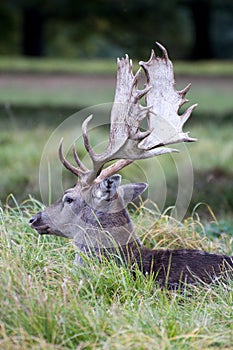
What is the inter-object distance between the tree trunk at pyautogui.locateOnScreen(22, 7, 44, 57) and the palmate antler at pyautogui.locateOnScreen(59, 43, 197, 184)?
63.2 feet

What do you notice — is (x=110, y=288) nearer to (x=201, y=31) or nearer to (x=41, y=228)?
(x=41, y=228)

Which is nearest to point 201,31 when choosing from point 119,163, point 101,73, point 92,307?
point 101,73

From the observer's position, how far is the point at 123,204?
223 inches

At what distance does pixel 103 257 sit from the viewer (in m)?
5.45

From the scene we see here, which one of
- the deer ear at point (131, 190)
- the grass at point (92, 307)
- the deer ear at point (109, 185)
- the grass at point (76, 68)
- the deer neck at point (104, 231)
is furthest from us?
the grass at point (76, 68)

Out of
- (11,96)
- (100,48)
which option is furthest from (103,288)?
(100,48)

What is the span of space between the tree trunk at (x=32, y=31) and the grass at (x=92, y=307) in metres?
20.0

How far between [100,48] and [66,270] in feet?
101

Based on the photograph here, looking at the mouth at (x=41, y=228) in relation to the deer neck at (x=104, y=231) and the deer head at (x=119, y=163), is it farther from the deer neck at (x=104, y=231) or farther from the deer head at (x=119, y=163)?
the deer neck at (x=104, y=231)

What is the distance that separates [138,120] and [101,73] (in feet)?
57.7

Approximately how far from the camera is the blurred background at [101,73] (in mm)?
10500

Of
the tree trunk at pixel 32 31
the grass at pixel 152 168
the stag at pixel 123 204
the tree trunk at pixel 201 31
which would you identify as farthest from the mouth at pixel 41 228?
the tree trunk at pixel 201 31

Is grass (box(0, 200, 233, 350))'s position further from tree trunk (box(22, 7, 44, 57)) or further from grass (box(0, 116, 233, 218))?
tree trunk (box(22, 7, 44, 57))

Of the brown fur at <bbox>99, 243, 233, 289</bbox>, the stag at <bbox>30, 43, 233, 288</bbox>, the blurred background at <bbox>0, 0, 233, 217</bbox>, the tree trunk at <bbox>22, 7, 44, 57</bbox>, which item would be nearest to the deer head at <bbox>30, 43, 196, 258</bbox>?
the stag at <bbox>30, 43, 233, 288</bbox>
